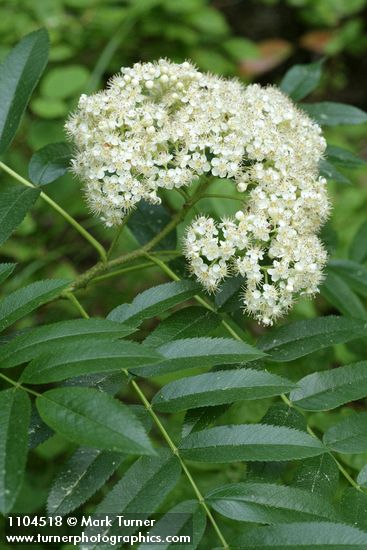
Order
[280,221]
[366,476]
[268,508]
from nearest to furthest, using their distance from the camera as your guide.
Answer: [268,508] → [366,476] → [280,221]

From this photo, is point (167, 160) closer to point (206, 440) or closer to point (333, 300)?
point (206, 440)

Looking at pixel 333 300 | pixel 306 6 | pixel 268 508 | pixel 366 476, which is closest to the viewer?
pixel 268 508

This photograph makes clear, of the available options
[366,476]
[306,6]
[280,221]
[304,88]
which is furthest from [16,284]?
[306,6]

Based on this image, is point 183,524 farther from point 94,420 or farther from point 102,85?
point 102,85

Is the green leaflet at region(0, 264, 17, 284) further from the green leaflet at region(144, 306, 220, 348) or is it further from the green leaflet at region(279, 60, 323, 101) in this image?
the green leaflet at region(279, 60, 323, 101)

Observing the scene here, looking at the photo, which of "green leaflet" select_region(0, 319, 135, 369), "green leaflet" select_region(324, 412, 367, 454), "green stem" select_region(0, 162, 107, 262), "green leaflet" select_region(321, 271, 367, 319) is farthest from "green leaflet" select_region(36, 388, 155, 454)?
"green leaflet" select_region(321, 271, 367, 319)

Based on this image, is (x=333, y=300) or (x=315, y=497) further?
(x=333, y=300)

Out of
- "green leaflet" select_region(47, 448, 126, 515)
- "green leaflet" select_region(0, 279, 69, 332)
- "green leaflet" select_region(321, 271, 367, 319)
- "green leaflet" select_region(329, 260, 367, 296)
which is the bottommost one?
"green leaflet" select_region(47, 448, 126, 515)

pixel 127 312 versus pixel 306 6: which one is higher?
pixel 306 6
